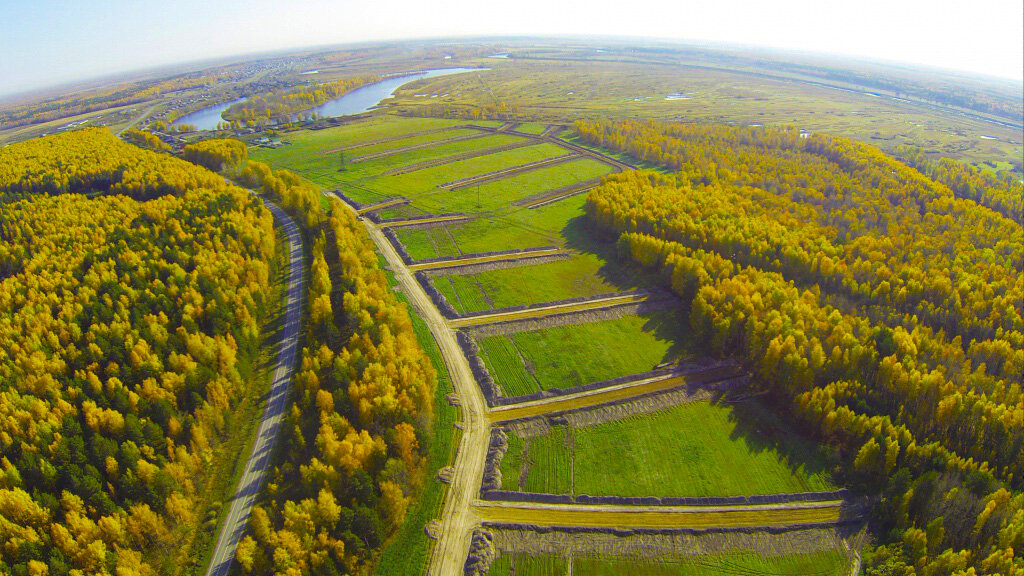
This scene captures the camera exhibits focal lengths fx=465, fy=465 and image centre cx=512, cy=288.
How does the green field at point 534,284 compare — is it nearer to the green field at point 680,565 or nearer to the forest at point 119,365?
the forest at point 119,365

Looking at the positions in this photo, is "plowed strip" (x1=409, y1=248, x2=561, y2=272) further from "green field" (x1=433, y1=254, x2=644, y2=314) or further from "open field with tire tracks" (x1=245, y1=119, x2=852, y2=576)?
"green field" (x1=433, y1=254, x2=644, y2=314)

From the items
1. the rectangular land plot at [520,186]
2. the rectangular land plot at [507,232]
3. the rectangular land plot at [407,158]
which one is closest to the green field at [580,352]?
the rectangular land plot at [507,232]

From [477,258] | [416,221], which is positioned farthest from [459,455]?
[416,221]

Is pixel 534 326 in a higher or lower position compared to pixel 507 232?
lower

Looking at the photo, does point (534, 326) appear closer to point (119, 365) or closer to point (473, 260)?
point (473, 260)

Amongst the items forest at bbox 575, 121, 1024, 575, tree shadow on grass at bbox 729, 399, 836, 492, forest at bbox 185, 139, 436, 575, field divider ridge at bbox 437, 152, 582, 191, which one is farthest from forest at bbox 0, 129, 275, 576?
forest at bbox 575, 121, 1024, 575

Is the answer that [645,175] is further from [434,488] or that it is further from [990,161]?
[990,161]
